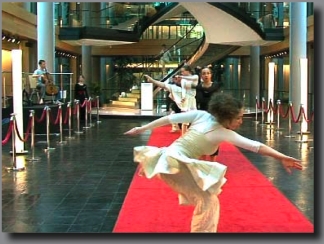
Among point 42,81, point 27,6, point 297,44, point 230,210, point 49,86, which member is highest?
point 27,6

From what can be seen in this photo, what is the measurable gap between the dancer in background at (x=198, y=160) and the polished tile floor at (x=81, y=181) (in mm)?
1356

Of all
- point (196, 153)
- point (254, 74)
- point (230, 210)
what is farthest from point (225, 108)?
point (254, 74)

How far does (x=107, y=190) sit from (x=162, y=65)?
19.6 meters

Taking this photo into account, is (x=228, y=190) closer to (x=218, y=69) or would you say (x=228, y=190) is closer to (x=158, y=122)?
(x=158, y=122)

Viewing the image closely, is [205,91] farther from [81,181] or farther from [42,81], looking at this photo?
[42,81]

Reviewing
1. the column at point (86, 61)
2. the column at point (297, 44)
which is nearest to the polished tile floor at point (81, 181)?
the column at point (297, 44)

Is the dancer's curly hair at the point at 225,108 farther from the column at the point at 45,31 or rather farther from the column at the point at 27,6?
the column at the point at 27,6

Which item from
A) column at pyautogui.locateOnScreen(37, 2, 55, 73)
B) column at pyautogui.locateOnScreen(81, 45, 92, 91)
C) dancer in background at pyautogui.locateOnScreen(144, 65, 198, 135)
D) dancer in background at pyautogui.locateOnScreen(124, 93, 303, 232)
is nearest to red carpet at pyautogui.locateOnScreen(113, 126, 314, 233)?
dancer in background at pyautogui.locateOnScreen(124, 93, 303, 232)

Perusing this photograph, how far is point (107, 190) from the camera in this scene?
286 inches

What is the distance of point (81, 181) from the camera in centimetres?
794

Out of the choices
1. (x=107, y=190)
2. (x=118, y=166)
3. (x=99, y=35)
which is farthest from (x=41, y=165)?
(x=99, y=35)

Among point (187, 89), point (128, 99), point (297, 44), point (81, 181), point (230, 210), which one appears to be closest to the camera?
point (230, 210)

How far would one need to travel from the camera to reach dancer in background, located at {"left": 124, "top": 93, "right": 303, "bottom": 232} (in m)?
3.94

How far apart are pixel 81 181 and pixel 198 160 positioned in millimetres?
4199
